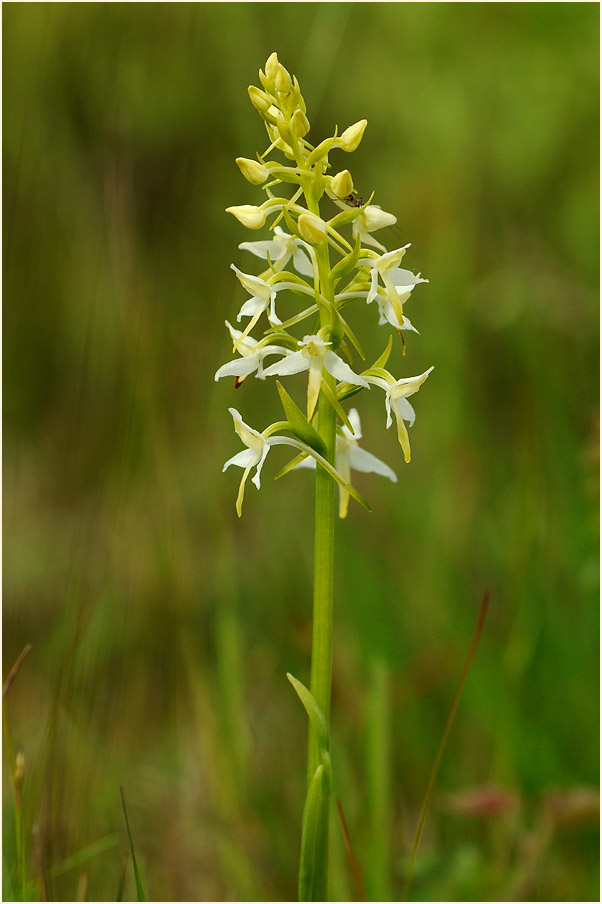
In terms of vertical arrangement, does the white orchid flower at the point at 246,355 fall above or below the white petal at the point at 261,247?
below

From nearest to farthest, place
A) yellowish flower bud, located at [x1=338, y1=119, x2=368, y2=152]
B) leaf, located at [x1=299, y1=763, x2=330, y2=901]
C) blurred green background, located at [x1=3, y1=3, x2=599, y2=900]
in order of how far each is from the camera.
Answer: leaf, located at [x1=299, y1=763, x2=330, y2=901] → yellowish flower bud, located at [x1=338, y1=119, x2=368, y2=152] → blurred green background, located at [x1=3, y1=3, x2=599, y2=900]

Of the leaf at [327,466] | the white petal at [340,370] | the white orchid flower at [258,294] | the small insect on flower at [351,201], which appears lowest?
the leaf at [327,466]

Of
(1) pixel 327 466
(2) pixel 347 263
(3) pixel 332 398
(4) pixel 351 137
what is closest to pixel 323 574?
(1) pixel 327 466

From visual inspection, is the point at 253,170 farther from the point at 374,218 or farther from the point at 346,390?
the point at 346,390

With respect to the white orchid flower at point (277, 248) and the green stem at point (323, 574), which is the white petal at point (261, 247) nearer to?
the white orchid flower at point (277, 248)

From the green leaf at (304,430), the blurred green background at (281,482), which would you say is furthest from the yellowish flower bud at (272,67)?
the blurred green background at (281,482)

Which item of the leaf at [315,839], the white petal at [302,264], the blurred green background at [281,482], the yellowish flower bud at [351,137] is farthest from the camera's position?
the blurred green background at [281,482]

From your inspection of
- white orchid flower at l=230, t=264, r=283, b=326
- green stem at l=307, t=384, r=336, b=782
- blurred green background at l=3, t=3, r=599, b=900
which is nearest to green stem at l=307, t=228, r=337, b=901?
green stem at l=307, t=384, r=336, b=782

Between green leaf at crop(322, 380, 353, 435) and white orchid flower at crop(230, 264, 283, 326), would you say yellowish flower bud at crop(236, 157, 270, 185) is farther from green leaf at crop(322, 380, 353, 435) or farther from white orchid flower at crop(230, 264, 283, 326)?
green leaf at crop(322, 380, 353, 435)
